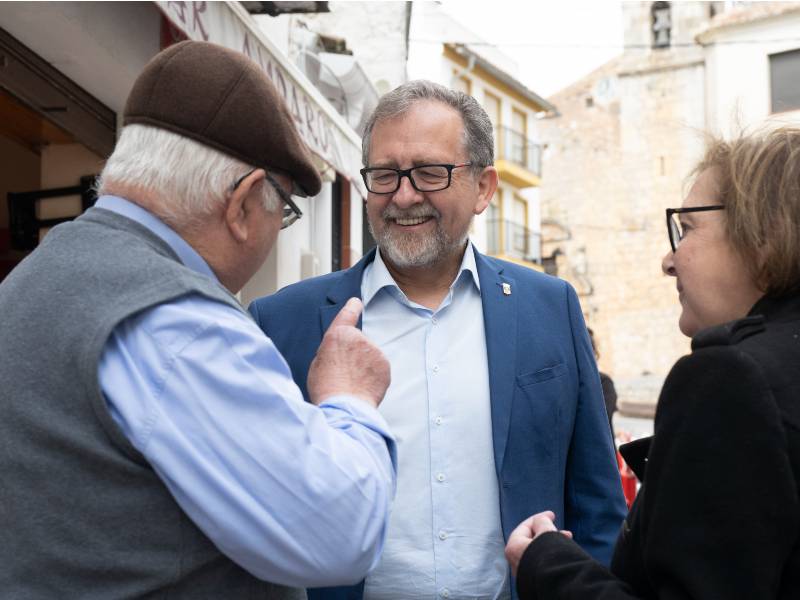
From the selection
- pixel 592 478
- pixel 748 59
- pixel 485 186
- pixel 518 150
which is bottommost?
pixel 592 478

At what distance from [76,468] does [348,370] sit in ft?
1.69

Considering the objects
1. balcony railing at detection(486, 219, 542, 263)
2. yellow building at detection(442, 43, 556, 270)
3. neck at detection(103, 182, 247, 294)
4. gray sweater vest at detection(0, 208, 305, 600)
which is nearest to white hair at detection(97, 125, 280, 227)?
neck at detection(103, 182, 247, 294)

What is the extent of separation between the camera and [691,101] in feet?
102

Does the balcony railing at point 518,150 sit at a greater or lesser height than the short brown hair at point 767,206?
greater

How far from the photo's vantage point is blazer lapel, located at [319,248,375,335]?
2633mm

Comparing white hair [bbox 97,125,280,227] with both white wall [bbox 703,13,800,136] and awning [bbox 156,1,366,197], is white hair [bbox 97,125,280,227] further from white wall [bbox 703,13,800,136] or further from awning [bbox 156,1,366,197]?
white wall [bbox 703,13,800,136]

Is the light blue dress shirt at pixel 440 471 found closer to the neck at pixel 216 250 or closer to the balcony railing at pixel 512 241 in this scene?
the neck at pixel 216 250

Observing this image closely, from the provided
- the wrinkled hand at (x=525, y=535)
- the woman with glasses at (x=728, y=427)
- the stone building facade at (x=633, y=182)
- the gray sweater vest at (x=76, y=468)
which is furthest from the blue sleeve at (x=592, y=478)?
the stone building facade at (x=633, y=182)

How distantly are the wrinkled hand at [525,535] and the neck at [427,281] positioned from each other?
967mm

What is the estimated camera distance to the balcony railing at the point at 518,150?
29.9m

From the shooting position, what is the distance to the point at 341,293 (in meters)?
2.70

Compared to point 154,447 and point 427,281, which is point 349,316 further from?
point 427,281

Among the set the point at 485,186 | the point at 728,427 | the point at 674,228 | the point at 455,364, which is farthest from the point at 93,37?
the point at 728,427

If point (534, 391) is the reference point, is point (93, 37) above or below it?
above
